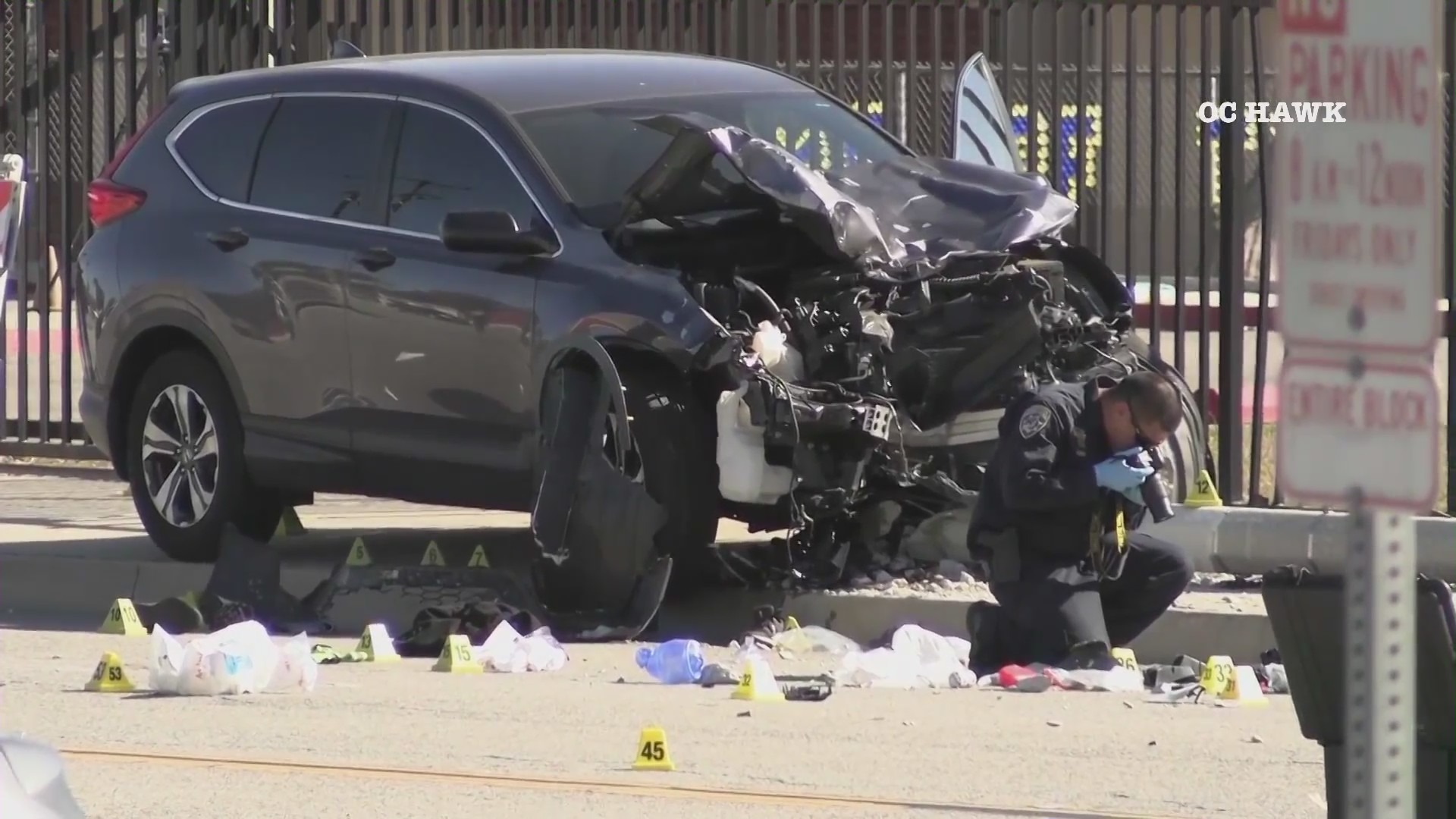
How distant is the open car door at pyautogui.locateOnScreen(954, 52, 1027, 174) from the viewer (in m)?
10.7

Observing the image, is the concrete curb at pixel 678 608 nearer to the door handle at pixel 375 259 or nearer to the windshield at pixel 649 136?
the door handle at pixel 375 259

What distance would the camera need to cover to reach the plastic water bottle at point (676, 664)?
25.6ft

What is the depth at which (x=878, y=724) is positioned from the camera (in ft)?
23.2

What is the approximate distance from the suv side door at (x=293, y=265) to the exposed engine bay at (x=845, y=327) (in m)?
1.25

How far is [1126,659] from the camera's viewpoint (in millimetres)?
7891

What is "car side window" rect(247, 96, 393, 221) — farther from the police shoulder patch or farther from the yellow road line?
the yellow road line

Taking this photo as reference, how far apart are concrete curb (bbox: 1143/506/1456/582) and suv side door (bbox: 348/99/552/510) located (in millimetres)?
2259

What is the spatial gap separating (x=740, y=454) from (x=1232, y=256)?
2.96 m

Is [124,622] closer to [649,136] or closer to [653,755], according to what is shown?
[649,136]

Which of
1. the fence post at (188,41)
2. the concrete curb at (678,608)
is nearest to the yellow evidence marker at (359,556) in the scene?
the concrete curb at (678,608)

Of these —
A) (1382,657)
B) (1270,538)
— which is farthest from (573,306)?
(1382,657)

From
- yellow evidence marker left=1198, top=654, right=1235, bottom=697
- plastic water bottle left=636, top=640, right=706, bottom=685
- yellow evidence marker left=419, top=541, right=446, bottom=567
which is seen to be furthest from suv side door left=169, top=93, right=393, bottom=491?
yellow evidence marker left=1198, top=654, right=1235, bottom=697

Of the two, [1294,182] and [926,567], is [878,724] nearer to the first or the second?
[926,567]

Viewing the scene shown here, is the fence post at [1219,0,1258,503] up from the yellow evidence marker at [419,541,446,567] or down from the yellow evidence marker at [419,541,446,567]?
up
